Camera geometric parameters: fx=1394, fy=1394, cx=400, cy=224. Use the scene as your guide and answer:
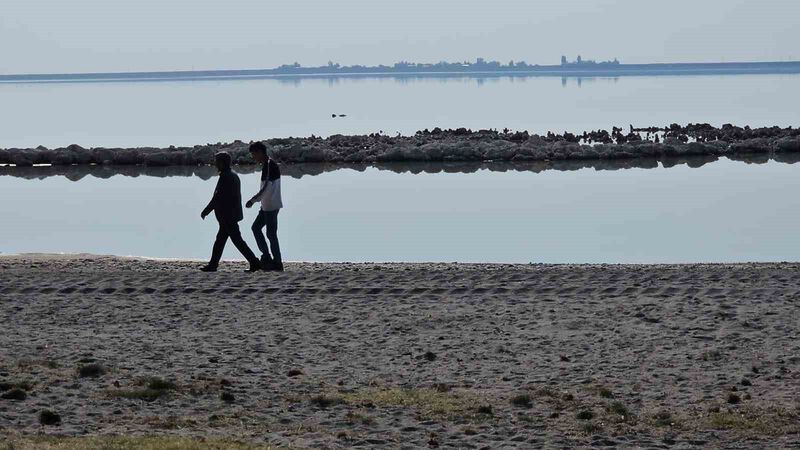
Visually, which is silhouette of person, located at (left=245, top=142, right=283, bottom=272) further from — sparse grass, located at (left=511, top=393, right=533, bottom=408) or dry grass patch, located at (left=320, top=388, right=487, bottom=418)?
sparse grass, located at (left=511, top=393, right=533, bottom=408)

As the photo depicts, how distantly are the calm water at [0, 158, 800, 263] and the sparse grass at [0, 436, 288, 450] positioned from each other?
11976 millimetres

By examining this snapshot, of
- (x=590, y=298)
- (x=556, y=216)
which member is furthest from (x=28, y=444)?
(x=556, y=216)

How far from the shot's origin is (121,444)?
7.99 m

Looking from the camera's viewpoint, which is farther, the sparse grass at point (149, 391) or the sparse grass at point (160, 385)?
the sparse grass at point (160, 385)

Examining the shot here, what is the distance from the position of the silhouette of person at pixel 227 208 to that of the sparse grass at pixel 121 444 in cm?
768

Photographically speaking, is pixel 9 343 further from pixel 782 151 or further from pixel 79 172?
pixel 782 151

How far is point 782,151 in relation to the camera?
131ft

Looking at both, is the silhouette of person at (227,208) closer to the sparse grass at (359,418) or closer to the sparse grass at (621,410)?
the sparse grass at (359,418)

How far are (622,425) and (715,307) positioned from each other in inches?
164

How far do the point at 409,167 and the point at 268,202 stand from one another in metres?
21.5

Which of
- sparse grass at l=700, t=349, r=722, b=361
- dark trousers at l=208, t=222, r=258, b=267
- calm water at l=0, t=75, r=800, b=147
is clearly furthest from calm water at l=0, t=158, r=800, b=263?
calm water at l=0, t=75, r=800, b=147

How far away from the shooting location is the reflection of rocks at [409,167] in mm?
36344

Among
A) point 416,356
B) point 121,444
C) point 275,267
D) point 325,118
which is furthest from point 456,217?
point 325,118

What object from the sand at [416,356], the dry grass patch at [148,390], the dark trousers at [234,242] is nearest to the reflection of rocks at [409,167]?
the dark trousers at [234,242]
